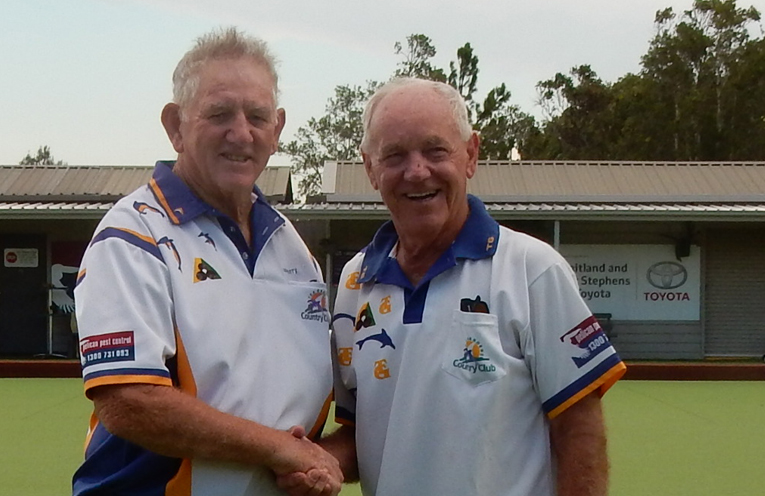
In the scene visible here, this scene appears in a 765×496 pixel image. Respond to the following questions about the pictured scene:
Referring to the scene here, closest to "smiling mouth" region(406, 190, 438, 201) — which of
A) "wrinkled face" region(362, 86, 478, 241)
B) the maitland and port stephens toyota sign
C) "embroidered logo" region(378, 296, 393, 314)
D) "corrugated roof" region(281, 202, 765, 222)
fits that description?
"wrinkled face" region(362, 86, 478, 241)

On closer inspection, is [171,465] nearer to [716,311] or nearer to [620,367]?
[620,367]

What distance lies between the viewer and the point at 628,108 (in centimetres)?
3562

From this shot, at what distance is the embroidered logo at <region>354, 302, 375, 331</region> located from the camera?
234cm

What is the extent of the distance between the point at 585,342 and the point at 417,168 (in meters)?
0.63

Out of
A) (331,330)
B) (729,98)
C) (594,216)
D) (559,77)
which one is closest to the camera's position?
(331,330)

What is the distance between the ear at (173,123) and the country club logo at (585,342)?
1132 mm

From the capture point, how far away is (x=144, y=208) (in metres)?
2.06

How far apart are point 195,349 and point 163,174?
0.53 m

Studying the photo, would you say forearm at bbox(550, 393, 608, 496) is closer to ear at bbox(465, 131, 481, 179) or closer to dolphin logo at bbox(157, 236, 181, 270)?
ear at bbox(465, 131, 481, 179)

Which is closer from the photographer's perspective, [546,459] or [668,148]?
[546,459]

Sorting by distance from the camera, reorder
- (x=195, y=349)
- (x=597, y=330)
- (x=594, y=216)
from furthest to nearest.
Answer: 1. (x=594, y=216)
2. (x=597, y=330)
3. (x=195, y=349)

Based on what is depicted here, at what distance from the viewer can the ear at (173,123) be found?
221cm

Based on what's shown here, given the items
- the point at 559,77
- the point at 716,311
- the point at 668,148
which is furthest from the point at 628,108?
the point at 716,311

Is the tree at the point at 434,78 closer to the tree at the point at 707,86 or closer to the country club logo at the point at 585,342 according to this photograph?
the tree at the point at 707,86
